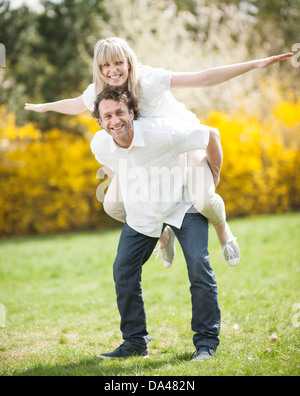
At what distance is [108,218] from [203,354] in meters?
8.40

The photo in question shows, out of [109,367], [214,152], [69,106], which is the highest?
[69,106]

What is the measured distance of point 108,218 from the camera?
36.9ft

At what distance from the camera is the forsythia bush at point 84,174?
33.5ft

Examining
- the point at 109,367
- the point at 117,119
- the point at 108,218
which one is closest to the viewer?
the point at 117,119

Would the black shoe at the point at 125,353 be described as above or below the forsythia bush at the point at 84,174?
below

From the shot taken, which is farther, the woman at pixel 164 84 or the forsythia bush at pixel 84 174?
the forsythia bush at pixel 84 174

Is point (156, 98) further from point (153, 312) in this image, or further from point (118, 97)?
point (153, 312)

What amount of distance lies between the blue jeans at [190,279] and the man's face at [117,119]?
2.31ft

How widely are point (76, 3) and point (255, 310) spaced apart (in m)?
11.6

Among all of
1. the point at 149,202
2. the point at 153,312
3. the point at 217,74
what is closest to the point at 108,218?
the point at 153,312

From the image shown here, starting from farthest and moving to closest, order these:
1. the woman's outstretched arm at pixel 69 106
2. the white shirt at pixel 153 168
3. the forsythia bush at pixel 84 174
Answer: the forsythia bush at pixel 84 174
the woman's outstretched arm at pixel 69 106
the white shirt at pixel 153 168

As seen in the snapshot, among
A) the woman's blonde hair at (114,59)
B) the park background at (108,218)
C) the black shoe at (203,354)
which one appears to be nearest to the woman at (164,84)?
the woman's blonde hair at (114,59)

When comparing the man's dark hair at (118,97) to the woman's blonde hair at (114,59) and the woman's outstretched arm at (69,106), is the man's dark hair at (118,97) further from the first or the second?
the woman's outstretched arm at (69,106)

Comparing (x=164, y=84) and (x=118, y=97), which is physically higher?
(x=164, y=84)
